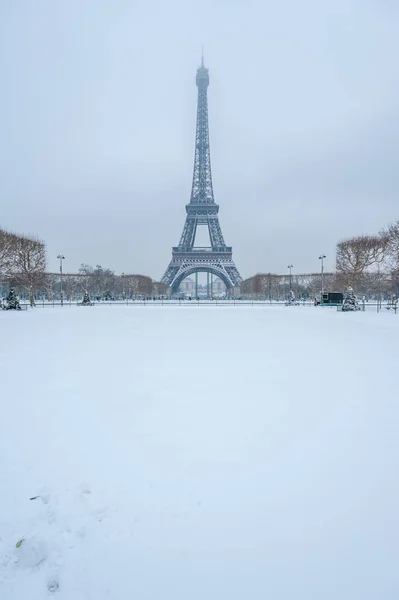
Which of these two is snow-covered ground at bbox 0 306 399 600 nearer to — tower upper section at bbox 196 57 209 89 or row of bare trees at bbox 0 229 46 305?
row of bare trees at bbox 0 229 46 305

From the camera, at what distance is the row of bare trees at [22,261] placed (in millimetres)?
43312

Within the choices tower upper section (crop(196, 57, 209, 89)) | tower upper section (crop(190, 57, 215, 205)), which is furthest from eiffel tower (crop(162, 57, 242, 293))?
tower upper section (crop(196, 57, 209, 89))

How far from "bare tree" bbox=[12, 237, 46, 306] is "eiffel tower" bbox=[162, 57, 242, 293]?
32524 millimetres

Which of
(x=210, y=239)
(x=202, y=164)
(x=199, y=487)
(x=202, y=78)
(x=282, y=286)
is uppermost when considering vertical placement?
(x=202, y=78)

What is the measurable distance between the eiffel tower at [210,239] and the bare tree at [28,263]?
3252 centimetres

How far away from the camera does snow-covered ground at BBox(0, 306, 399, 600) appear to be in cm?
303

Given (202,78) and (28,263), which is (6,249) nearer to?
(28,263)

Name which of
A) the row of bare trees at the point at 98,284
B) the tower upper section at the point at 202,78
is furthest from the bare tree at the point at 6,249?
the tower upper section at the point at 202,78

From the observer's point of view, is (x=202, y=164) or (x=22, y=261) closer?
(x=22, y=261)

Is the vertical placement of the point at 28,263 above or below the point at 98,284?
above

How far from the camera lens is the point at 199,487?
4.15 meters

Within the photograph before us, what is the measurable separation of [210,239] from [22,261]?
46267mm

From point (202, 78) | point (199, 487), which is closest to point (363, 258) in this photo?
point (199, 487)

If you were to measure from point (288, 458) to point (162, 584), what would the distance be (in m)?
2.39
